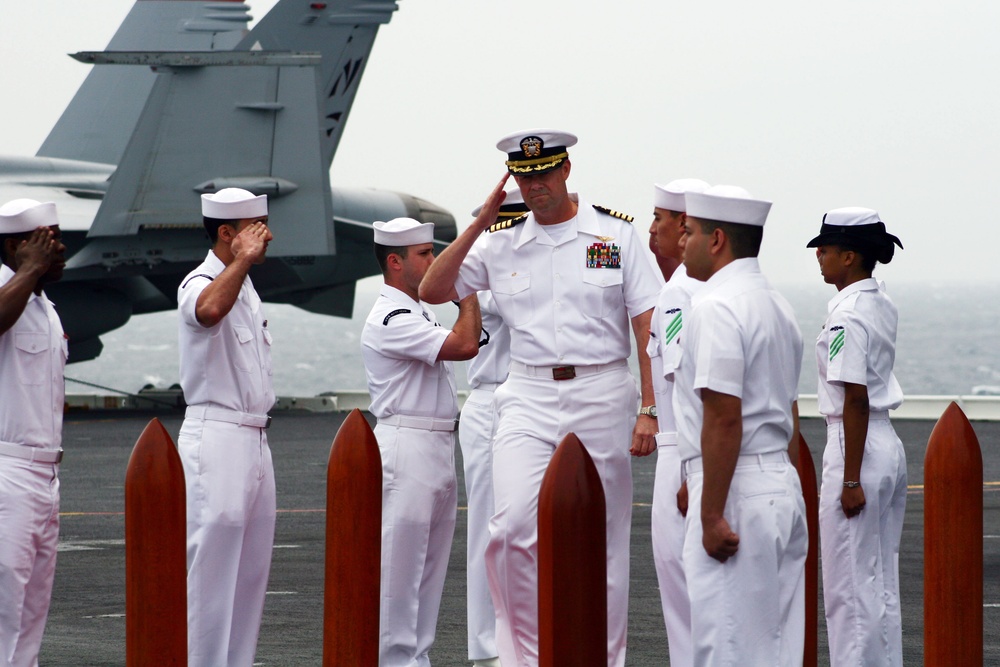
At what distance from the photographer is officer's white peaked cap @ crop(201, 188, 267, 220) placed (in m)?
5.47

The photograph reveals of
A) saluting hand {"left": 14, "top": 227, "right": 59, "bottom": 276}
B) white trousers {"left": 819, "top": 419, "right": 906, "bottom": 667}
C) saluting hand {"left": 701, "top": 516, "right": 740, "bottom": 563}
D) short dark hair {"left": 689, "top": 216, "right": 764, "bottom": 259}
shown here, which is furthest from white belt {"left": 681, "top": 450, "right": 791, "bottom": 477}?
saluting hand {"left": 14, "top": 227, "right": 59, "bottom": 276}

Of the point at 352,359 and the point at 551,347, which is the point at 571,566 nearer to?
the point at 551,347

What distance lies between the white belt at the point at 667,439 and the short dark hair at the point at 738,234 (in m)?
1.54

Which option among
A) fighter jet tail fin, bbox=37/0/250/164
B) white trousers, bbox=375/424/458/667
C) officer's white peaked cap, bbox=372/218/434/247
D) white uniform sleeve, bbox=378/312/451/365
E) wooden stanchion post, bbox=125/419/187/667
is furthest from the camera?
fighter jet tail fin, bbox=37/0/250/164

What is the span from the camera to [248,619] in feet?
17.7

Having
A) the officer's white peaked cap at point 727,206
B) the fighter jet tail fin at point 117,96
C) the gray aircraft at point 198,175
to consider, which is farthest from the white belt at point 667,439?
the fighter jet tail fin at point 117,96

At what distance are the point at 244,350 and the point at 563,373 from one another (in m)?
1.18

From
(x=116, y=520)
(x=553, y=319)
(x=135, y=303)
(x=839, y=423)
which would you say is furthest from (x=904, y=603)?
(x=135, y=303)

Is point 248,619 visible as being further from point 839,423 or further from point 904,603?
point 904,603

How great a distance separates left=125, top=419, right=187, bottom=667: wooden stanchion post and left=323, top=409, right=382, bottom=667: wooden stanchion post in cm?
54

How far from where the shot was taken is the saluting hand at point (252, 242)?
209 inches

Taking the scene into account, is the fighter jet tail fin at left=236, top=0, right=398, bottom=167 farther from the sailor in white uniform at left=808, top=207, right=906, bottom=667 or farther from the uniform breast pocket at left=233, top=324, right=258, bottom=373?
the sailor in white uniform at left=808, top=207, right=906, bottom=667

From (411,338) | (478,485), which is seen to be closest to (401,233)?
(411,338)

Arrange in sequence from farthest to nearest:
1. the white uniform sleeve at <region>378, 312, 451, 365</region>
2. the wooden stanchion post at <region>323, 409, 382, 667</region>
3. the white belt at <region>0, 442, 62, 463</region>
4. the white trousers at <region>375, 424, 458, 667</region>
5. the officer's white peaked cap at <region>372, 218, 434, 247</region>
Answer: the officer's white peaked cap at <region>372, 218, 434, 247</region> < the white uniform sleeve at <region>378, 312, 451, 365</region> < the white trousers at <region>375, 424, 458, 667</region> < the white belt at <region>0, 442, 62, 463</region> < the wooden stanchion post at <region>323, 409, 382, 667</region>
